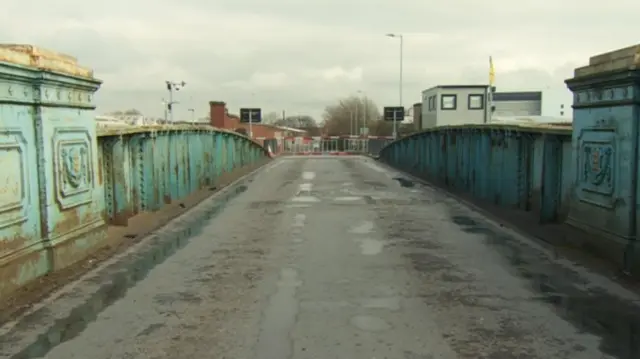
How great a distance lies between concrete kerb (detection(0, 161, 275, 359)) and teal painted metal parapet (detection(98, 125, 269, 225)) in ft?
2.97

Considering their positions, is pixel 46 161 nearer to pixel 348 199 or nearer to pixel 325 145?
pixel 348 199

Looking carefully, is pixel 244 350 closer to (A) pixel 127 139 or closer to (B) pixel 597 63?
(B) pixel 597 63

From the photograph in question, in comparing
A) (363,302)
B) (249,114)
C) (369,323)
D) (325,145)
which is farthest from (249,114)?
(369,323)

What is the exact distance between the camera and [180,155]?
1409 centimetres

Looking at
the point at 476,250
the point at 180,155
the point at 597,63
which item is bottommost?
the point at 476,250

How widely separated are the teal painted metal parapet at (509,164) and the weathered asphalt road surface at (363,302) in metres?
1.03

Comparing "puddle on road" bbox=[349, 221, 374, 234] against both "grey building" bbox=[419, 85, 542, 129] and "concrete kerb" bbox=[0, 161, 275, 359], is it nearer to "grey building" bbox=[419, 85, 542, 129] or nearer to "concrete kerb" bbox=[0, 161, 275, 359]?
"concrete kerb" bbox=[0, 161, 275, 359]

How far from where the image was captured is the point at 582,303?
5.66m

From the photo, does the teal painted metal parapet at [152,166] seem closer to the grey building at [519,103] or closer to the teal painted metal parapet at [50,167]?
the teal painted metal parapet at [50,167]

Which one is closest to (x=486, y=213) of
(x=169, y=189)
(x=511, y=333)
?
(x=169, y=189)

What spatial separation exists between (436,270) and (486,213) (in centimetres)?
513

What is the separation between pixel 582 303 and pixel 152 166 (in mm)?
8193

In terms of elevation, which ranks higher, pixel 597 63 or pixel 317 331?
pixel 597 63

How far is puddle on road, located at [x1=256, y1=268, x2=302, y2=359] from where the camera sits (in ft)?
14.6
